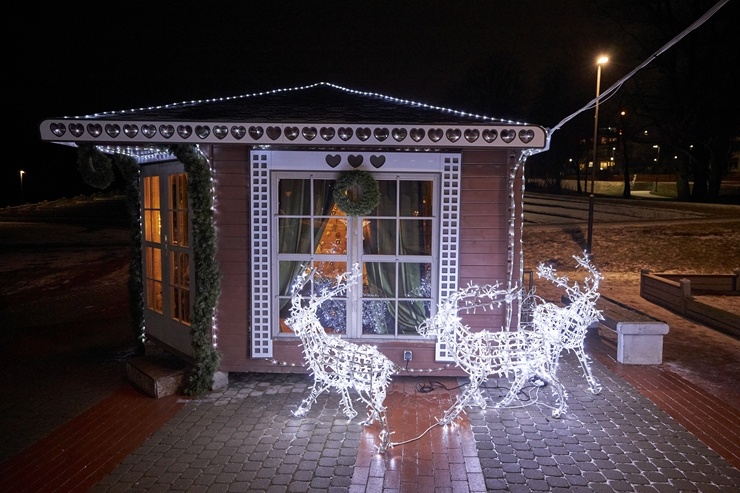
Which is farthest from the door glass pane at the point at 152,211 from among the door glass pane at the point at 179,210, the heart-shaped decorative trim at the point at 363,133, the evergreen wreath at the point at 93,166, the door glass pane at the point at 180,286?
the heart-shaped decorative trim at the point at 363,133

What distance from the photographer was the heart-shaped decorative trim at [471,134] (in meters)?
5.72

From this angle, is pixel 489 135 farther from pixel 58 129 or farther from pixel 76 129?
pixel 58 129

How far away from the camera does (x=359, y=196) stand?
6.07m

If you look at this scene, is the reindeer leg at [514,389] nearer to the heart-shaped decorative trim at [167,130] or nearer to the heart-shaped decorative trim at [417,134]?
the heart-shaped decorative trim at [417,134]

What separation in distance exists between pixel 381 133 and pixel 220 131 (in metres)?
1.73

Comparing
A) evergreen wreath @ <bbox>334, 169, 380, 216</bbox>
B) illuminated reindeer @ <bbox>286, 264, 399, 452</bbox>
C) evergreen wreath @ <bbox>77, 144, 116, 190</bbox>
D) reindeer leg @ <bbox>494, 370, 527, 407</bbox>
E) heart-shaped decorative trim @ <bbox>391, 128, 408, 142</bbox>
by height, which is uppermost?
heart-shaped decorative trim @ <bbox>391, 128, 408, 142</bbox>

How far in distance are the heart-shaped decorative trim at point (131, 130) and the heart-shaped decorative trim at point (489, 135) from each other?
377cm

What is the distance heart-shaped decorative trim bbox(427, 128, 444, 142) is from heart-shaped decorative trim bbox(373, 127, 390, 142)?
1.48 ft

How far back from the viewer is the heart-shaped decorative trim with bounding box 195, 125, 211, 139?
568cm

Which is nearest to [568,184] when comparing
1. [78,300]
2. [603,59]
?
[603,59]

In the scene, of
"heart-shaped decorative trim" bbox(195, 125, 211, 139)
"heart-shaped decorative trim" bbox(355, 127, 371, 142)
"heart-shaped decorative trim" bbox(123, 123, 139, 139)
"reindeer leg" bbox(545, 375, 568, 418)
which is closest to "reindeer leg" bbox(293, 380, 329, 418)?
"reindeer leg" bbox(545, 375, 568, 418)

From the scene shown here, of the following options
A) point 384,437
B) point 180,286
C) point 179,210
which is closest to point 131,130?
point 179,210

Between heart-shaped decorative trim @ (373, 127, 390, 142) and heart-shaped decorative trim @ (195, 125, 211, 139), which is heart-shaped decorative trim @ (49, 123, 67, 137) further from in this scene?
heart-shaped decorative trim @ (373, 127, 390, 142)

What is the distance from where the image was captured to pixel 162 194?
702 cm
